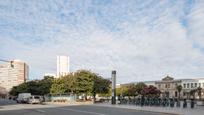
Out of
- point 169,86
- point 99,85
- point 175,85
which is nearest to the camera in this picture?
point 99,85

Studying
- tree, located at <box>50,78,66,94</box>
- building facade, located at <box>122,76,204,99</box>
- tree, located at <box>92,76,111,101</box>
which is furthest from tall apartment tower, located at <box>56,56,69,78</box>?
tree, located at <box>92,76,111,101</box>

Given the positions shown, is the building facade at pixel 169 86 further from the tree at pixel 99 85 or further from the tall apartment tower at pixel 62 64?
the tree at pixel 99 85

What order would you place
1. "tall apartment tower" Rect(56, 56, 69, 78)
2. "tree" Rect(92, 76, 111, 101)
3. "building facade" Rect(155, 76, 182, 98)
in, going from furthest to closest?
"tall apartment tower" Rect(56, 56, 69, 78) → "building facade" Rect(155, 76, 182, 98) → "tree" Rect(92, 76, 111, 101)

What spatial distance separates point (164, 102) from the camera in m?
52.9

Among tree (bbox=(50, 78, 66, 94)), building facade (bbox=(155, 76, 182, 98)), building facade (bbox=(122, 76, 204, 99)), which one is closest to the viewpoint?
tree (bbox=(50, 78, 66, 94))

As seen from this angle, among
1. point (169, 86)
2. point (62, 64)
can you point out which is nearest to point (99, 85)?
point (62, 64)

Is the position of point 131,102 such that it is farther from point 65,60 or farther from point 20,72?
point 20,72

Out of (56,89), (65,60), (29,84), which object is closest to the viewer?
(56,89)

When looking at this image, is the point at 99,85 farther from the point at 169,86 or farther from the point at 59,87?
the point at 169,86

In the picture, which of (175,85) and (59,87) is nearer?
(59,87)

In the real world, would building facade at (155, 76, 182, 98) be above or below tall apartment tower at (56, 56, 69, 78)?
below

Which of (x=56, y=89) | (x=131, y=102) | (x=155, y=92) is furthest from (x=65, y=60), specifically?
(x=131, y=102)

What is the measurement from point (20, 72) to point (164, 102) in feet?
447

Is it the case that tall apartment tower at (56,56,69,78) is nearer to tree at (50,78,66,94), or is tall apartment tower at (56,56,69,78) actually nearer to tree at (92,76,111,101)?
tree at (50,78,66,94)
